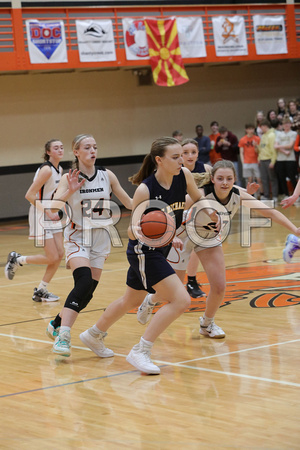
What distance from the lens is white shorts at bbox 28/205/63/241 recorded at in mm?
8141

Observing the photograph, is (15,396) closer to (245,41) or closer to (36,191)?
(36,191)

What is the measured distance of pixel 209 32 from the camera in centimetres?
1977

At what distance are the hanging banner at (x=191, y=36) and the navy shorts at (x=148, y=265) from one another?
14406 mm

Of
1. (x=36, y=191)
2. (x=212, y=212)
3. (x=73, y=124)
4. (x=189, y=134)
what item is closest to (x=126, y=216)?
(x=73, y=124)

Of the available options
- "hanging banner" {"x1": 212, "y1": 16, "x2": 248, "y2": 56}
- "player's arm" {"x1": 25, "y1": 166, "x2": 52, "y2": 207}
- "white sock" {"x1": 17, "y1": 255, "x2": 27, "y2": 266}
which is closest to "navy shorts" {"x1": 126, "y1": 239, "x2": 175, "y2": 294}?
"player's arm" {"x1": 25, "y1": 166, "x2": 52, "y2": 207}

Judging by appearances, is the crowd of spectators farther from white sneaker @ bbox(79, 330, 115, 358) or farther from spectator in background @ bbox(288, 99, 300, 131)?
white sneaker @ bbox(79, 330, 115, 358)

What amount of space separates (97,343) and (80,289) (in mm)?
430

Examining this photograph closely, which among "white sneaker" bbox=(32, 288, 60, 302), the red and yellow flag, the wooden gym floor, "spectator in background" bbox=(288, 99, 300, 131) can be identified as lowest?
the wooden gym floor

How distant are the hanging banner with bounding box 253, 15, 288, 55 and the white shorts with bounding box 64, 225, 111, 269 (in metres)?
15.1

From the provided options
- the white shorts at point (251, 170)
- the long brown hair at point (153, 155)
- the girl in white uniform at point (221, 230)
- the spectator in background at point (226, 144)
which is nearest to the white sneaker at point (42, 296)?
the girl in white uniform at point (221, 230)

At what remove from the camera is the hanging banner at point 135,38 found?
59.0 feet

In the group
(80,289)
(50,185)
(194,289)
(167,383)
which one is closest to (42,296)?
(50,185)

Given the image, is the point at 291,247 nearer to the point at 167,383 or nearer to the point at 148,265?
the point at 148,265

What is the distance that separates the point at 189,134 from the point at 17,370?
55.2ft
